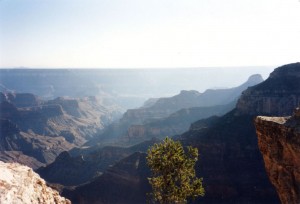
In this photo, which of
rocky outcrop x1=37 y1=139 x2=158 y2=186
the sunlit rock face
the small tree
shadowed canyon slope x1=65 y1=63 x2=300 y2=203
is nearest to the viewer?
the small tree

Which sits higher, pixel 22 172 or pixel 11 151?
pixel 22 172

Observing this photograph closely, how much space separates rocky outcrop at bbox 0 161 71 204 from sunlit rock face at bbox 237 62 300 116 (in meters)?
85.5

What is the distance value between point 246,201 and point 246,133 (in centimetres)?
2048

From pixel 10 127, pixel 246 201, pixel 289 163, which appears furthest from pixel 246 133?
pixel 10 127

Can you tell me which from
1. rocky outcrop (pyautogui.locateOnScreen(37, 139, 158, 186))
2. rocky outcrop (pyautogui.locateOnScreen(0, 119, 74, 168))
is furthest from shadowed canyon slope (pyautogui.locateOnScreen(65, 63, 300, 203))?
rocky outcrop (pyautogui.locateOnScreen(0, 119, 74, 168))

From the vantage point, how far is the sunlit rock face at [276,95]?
94.9 m

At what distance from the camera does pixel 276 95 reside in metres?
98.1

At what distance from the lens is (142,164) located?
328 feet

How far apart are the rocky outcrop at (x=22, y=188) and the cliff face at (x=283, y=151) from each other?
16.5 metres

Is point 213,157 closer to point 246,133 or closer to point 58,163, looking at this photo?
point 246,133

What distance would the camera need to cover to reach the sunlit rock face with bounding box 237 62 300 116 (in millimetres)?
94938

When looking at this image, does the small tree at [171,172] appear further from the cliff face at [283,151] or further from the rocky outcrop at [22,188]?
the rocky outcrop at [22,188]

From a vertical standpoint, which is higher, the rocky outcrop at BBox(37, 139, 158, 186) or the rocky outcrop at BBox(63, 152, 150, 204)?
the rocky outcrop at BBox(63, 152, 150, 204)

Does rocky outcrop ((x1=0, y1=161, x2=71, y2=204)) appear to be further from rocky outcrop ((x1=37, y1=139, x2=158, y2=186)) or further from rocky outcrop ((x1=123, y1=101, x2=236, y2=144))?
rocky outcrop ((x1=123, y1=101, x2=236, y2=144))
